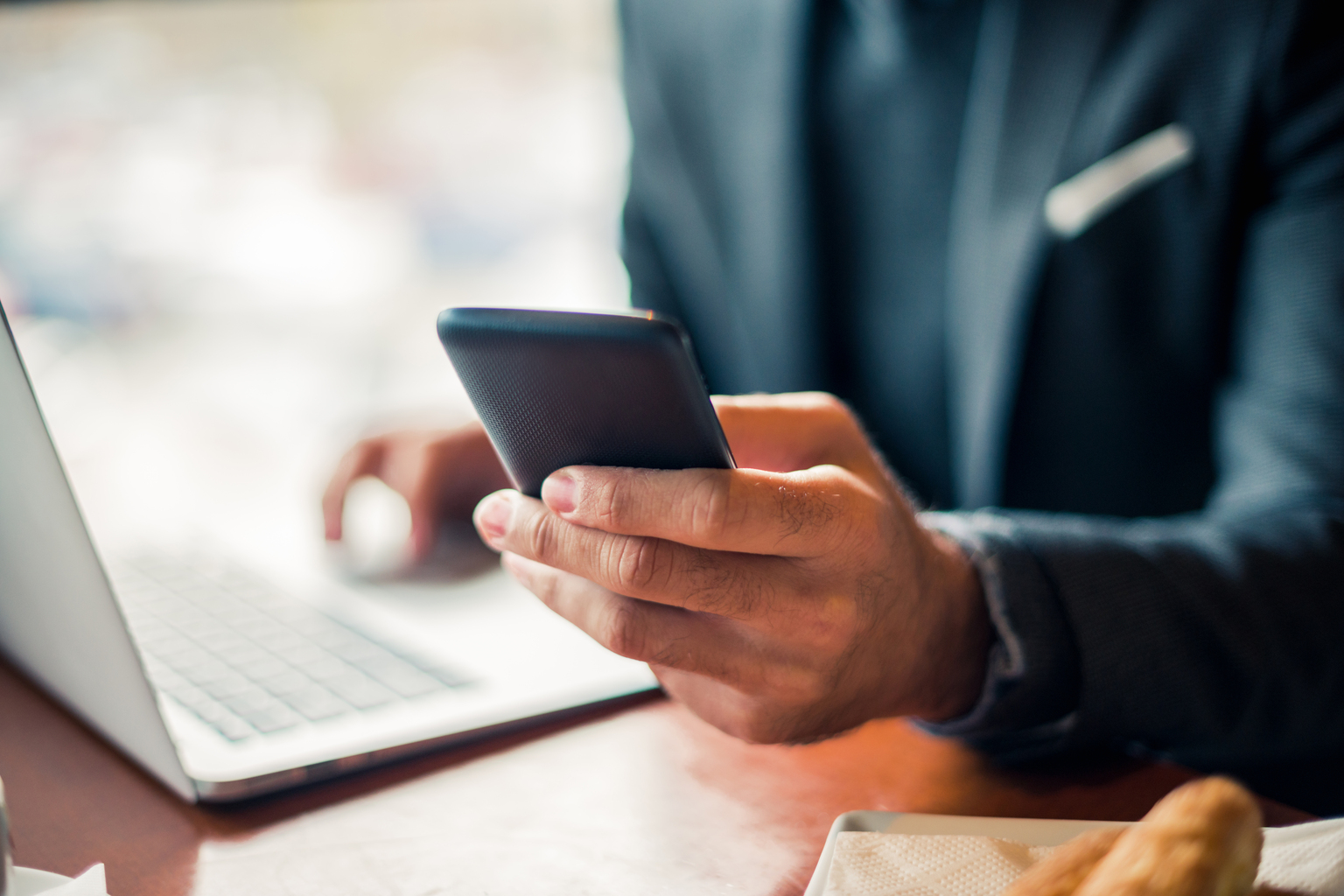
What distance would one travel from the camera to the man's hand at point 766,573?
26cm

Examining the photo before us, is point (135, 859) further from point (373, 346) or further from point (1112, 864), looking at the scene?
point (373, 346)

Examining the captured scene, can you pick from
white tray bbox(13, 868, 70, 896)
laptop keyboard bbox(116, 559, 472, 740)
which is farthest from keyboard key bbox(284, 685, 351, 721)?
white tray bbox(13, 868, 70, 896)

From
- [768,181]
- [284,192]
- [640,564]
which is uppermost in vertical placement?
[284,192]

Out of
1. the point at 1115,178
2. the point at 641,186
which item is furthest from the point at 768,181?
the point at 1115,178

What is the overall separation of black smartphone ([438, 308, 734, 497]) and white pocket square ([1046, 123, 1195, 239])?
0.48 metres

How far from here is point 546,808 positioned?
0.32 meters

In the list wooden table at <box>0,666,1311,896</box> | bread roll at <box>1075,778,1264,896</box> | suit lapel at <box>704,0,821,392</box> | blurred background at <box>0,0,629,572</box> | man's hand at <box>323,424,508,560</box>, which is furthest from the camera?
blurred background at <box>0,0,629,572</box>

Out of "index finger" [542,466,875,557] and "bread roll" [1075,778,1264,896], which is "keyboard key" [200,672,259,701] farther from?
"bread roll" [1075,778,1264,896]

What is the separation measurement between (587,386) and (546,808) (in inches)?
6.8

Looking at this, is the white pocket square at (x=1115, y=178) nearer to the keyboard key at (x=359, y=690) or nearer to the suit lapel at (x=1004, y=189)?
the suit lapel at (x=1004, y=189)

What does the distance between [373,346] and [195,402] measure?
38 centimetres

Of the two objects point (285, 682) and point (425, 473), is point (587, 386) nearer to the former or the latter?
point (285, 682)

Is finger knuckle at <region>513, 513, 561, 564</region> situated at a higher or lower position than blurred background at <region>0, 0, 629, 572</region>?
lower

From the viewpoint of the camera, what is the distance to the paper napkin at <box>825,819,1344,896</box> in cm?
23
